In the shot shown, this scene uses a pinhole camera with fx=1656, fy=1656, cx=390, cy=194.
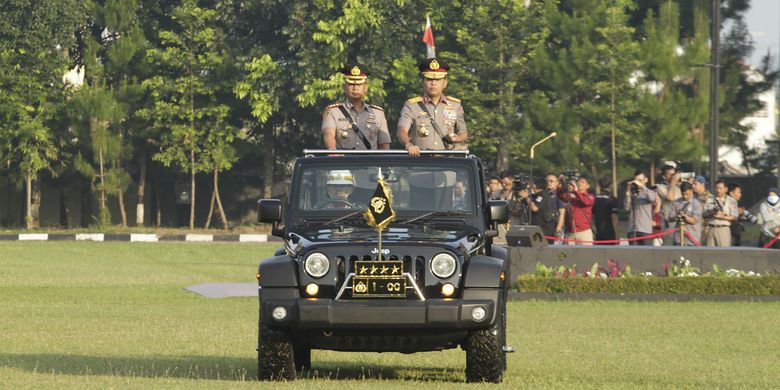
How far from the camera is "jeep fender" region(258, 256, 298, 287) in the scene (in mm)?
12289

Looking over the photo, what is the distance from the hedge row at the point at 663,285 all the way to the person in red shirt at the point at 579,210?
321cm

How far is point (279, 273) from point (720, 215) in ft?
58.9

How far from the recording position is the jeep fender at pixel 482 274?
12.2m

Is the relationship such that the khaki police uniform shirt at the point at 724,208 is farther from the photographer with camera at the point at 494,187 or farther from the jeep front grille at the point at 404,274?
the jeep front grille at the point at 404,274

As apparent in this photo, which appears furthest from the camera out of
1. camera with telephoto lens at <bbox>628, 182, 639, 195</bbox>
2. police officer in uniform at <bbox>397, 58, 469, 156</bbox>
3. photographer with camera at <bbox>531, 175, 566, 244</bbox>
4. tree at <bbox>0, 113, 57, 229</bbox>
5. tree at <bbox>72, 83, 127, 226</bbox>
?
tree at <bbox>72, 83, 127, 226</bbox>

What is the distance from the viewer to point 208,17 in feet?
206

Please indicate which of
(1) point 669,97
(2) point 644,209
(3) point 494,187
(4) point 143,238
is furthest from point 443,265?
(1) point 669,97

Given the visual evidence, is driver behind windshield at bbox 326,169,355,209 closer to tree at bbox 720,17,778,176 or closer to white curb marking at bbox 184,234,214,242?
white curb marking at bbox 184,234,214,242

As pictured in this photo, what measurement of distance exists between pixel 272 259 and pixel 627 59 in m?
45.7

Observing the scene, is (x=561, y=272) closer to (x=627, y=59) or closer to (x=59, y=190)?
(x=627, y=59)

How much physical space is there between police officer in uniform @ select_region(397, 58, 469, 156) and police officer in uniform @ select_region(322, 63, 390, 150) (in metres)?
0.24

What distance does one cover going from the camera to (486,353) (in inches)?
495

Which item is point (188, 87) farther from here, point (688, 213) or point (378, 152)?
point (378, 152)

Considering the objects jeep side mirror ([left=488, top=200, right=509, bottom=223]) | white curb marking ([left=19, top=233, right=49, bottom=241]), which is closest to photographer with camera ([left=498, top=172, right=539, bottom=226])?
jeep side mirror ([left=488, top=200, right=509, bottom=223])
